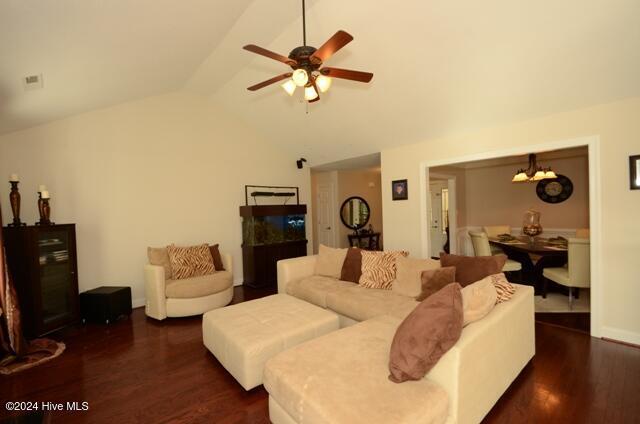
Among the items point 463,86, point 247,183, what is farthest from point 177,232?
point 463,86

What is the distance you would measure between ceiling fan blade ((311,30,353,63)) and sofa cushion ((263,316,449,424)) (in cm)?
188

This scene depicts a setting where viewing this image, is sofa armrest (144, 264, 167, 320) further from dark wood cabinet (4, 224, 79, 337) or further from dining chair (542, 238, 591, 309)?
dining chair (542, 238, 591, 309)

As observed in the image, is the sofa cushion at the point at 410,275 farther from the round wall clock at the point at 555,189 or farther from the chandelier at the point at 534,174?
the round wall clock at the point at 555,189

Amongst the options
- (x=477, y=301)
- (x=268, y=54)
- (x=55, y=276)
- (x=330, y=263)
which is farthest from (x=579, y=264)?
(x=55, y=276)

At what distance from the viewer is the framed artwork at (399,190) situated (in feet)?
14.6

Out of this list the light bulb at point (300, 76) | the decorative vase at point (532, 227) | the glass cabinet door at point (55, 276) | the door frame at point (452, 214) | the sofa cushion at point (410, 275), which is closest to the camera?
the light bulb at point (300, 76)

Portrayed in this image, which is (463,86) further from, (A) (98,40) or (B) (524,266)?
(A) (98,40)

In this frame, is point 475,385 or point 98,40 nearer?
point 475,385

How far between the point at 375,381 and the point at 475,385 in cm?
58

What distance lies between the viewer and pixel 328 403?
53.7 inches

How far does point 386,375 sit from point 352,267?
199 cm

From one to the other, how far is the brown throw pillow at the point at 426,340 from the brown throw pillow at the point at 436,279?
3.23 feet

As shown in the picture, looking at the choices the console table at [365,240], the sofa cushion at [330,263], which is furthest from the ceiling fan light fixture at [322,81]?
the console table at [365,240]

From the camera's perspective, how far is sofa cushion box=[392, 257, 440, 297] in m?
2.86
